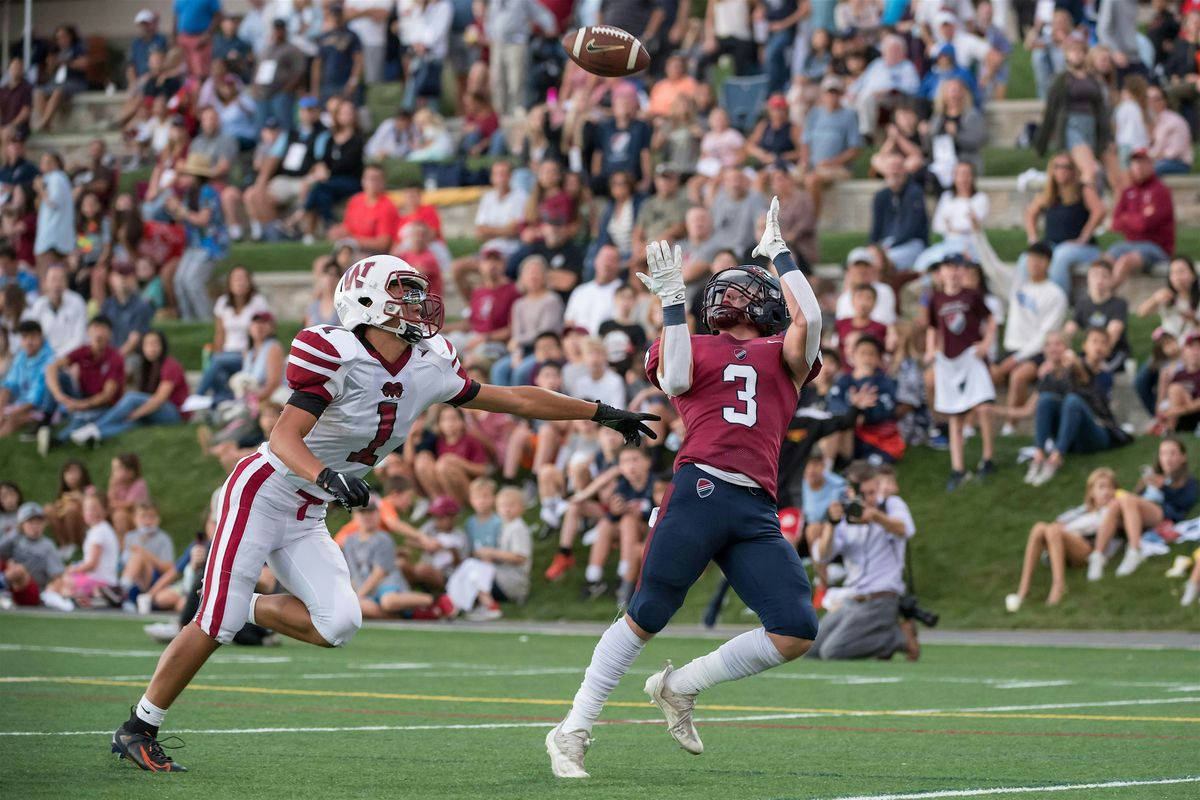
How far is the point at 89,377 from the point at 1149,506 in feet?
37.0

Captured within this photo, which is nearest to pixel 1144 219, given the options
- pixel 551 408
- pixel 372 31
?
pixel 551 408

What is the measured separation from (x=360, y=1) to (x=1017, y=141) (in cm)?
957

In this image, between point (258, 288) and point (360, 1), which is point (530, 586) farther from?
point (360, 1)

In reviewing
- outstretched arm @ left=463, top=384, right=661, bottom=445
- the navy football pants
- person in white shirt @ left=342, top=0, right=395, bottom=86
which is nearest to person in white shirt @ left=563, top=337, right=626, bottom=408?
person in white shirt @ left=342, top=0, right=395, bottom=86

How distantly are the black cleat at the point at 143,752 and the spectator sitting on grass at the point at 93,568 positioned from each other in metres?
10.9

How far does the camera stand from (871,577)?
468 inches

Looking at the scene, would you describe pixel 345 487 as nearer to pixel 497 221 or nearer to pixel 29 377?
pixel 497 221

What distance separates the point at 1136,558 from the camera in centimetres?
1393

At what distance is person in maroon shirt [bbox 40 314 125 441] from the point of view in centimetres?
1950

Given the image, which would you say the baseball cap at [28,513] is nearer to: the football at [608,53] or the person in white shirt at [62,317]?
the person in white shirt at [62,317]

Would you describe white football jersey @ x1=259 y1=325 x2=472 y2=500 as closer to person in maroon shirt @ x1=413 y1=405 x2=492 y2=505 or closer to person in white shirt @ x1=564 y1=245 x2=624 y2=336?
person in maroon shirt @ x1=413 y1=405 x2=492 y2=505

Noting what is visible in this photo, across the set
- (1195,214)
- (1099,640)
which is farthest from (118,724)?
(1195,214)

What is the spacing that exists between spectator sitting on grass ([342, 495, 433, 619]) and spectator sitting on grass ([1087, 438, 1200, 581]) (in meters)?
5.59

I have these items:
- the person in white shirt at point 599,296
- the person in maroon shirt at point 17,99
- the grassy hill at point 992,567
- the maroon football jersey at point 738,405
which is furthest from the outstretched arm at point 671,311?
the person in maroon shirt at point 17,99
